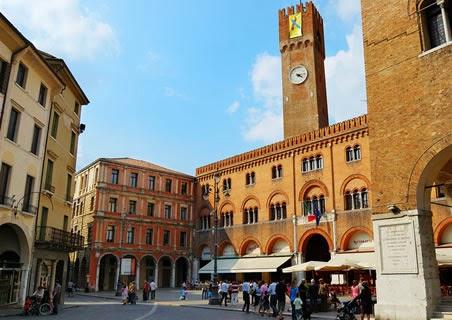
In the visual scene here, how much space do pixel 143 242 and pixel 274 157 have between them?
50.7 ft

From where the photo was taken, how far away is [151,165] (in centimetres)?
4694

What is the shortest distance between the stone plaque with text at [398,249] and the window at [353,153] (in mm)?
19615

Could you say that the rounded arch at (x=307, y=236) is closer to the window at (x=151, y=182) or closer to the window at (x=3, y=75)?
the window at (x=151, y=182)

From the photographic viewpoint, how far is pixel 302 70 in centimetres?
4538

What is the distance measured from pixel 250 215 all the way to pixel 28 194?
2329 cm

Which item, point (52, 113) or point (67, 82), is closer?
point (52, 113)

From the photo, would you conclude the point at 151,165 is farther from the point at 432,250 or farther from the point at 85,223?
the point at 432,250

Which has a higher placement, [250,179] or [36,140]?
[250,179]

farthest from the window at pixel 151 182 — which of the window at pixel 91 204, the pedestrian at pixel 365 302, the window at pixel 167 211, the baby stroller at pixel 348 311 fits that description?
the pedestrian at pixel 365 302

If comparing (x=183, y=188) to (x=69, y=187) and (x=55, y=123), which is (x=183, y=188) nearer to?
(x=69, y=187)

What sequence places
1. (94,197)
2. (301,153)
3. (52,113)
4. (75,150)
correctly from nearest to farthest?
(52,113) → (75,150) → (301,153) → (94,197)

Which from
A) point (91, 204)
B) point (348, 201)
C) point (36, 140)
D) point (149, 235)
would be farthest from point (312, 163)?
point (36, 140)

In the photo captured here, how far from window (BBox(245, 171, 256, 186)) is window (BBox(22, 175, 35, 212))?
23.2 metres

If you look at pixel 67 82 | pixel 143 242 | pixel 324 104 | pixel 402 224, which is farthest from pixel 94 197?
pixel 402 224
